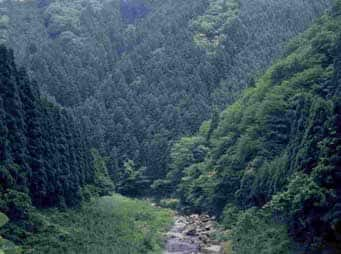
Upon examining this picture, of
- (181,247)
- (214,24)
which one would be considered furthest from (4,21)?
(181,247)

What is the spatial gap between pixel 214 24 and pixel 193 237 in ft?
289

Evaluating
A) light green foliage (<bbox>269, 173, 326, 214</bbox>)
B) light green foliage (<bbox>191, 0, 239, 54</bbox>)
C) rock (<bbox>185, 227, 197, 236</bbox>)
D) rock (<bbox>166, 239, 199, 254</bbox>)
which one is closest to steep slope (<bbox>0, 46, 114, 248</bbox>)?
rock (<bbox>166, 239, 199, 254</bbox>)

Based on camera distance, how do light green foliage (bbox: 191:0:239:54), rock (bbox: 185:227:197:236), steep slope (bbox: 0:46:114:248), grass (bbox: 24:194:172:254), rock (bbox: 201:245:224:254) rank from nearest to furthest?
1. steep slope (bbox: 0:46:114:248)
2. grass (bbox: 24:194:172:254)
3. rock (bbox: 201:245:224:254)
4. rock (bbox: 185:227:197:236)
5. light green foliage (bbox: 191:0:239:54)

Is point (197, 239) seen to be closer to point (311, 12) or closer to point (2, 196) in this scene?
point (2, 196)

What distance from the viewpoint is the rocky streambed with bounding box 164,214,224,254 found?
3772cm

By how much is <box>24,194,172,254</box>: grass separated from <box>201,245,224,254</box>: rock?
324 centimetres

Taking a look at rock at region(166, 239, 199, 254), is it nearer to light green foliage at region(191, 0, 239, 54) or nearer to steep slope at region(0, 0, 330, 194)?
steep slope at region(0, 0, 330, 194)

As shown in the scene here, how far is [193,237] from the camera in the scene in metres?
42.8

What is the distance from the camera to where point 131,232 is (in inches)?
1578

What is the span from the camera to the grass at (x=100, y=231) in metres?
30.4

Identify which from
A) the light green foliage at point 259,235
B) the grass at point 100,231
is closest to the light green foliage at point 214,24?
the grass at point 100,231

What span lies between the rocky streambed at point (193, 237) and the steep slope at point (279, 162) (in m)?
1.58

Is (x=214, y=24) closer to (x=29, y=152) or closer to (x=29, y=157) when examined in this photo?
(x=29, y=152)

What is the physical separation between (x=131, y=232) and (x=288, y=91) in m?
18.2
